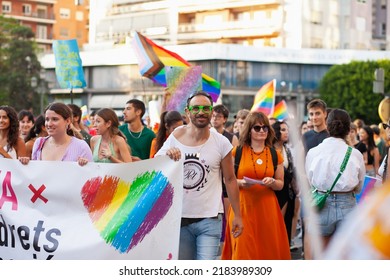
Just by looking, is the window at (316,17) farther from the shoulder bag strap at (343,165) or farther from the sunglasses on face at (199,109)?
the sunglasses on face at (199,109)

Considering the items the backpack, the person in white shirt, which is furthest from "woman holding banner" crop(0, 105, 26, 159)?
the person in white shirt

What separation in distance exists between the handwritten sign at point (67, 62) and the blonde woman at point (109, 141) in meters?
9.31

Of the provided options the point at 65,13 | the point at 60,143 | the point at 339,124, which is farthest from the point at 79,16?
the point at 60,143

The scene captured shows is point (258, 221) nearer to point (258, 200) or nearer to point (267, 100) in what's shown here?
point (258, 200)

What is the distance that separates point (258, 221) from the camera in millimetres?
7484

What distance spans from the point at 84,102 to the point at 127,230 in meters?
83.8

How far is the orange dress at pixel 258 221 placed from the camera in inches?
289

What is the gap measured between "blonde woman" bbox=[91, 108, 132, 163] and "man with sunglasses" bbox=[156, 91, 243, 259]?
1417 millimetres

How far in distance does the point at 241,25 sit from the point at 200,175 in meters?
86.3

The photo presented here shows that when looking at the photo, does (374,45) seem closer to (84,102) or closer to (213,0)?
(213,0)

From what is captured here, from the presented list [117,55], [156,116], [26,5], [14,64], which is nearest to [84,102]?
[117,55]

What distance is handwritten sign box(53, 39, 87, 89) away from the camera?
16.7 metres

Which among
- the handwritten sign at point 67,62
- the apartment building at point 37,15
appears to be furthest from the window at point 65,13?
the handwritten sign at point 67,62

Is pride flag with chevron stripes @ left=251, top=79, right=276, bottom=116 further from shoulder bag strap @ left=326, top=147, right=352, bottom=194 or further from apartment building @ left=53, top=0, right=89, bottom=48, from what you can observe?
apartment building @ left=53, top=0, right=89, bottom=48
